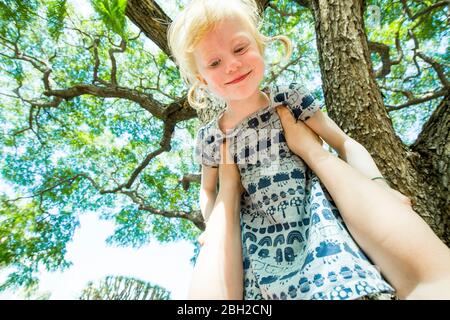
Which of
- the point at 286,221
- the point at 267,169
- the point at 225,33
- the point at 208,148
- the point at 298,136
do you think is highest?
the point at 225,33

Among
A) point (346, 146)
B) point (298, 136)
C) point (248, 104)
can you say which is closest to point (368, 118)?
point (346, 146)

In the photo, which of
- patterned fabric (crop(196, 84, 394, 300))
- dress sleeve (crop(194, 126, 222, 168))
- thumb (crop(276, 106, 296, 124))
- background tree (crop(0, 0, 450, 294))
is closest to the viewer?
patterned fabric (crop(196, 84, 394, 300))

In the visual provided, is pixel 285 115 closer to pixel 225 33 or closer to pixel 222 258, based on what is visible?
pixel 225 33

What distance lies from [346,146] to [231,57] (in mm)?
700

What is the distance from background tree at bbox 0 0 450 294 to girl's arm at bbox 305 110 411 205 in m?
0.79

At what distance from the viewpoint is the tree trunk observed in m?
1.73

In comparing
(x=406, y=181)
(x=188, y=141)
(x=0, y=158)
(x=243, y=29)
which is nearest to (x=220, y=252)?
(x=243, y=29)

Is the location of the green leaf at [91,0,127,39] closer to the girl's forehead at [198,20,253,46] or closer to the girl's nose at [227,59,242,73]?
the girl's forehead at [198,20,253,46]

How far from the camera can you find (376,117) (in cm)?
190

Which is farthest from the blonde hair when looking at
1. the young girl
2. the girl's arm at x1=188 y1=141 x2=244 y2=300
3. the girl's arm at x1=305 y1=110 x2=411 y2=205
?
the girl's arm at x1=188 y1=141 x2=244 y2=300

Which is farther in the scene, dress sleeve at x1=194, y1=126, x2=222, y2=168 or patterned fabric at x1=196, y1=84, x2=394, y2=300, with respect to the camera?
dress sleeve at x1=194, y1=126, x2=222, y2=168

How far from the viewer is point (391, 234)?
89 centimetres
